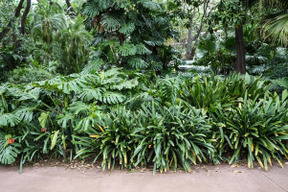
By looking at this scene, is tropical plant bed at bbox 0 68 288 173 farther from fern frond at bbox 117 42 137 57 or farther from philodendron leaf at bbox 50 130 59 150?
fern frond at bbox 117 42 137 57

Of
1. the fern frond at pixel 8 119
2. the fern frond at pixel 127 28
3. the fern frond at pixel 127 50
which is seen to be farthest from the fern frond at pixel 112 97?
the fern frond at pixel 127 28

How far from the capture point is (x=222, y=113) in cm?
353

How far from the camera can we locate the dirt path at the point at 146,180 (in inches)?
111

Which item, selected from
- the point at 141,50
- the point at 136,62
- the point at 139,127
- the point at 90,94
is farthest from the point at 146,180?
the point at 141,50

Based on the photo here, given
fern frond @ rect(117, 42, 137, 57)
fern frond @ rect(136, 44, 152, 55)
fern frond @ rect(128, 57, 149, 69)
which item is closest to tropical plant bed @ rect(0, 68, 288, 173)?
fern frond @ rect(117, 42, 137, 57)

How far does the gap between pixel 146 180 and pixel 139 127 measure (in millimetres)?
799

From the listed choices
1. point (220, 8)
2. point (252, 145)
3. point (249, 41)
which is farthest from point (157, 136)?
point (249, 41)

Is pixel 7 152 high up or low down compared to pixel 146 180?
up

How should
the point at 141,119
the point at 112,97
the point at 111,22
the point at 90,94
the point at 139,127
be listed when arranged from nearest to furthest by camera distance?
1. the point at 139,127
2. the point at 141,119
3. the point at 90,94
4. the point at 112,97
5. the point at 111,22

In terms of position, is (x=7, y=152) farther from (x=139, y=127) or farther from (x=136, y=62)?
(x=136, y=62)

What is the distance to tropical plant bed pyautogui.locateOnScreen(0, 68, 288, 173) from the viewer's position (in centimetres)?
327

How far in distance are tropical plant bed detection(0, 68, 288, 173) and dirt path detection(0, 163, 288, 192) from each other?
14cm

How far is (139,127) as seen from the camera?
3484 millimetres

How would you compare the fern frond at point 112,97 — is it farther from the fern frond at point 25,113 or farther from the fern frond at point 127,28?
the fern frond at point 127,28
